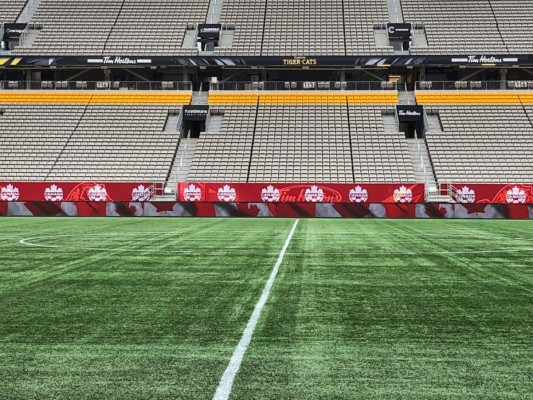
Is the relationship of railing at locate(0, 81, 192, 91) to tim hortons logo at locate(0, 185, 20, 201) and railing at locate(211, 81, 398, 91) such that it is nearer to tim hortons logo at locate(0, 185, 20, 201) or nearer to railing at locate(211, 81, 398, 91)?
railing at locate(211, 81, 398, 91)

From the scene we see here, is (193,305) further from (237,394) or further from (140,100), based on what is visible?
(140,100)

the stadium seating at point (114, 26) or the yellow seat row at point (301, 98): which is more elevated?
the stadium seating at point (114, 26)

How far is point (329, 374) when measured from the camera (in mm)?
4859

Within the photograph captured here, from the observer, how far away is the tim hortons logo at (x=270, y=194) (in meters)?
37.8

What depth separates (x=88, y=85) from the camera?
50125 millimetres

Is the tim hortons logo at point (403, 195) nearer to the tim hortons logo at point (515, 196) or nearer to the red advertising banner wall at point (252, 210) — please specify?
the red advertising banner wall at point (252, 210)

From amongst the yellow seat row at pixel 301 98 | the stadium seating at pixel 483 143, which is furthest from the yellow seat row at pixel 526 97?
the yellow seat row at pixel 301 98

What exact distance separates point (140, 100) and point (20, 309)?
142 ft

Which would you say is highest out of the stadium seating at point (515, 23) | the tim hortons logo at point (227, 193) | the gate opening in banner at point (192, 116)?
the stadium seating at point (515, 23)

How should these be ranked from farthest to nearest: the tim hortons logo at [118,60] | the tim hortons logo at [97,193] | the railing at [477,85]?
1. the tim hortons logo at [118,60]
2. the railing at [477,85]
3. the tim hortons logo at [97,193]

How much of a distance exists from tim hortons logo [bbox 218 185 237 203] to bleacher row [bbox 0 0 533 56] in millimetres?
16035

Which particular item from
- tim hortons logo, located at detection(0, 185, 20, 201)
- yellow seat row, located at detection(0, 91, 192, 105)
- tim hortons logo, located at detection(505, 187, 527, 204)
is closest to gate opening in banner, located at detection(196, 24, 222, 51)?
yellow seat row, located at detection(0, 91, 192, 105)

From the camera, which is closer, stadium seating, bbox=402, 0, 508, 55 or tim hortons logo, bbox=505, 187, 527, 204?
tim hortons logo, bbox=505, 187, 527, 204

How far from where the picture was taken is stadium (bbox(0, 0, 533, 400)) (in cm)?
532
